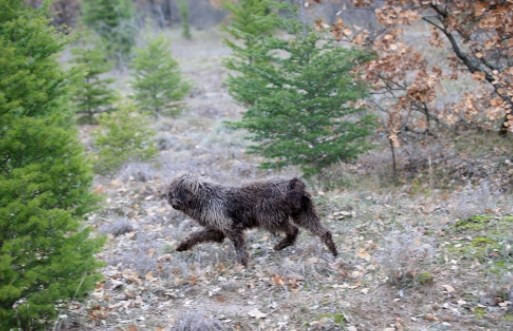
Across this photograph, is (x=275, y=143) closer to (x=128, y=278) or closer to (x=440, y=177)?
(x=440, y=177)

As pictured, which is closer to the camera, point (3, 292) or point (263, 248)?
point (3, 292)

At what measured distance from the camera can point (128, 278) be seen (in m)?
6.97

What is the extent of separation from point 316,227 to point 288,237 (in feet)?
1.82

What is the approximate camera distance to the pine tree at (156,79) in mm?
18047

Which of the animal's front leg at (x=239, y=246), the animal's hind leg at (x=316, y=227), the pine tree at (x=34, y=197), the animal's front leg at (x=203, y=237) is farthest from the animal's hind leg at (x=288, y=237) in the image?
the pine tree at (x=34, y=197)

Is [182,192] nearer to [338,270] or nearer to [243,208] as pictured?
[243,208]

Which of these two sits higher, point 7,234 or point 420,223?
point 7,234

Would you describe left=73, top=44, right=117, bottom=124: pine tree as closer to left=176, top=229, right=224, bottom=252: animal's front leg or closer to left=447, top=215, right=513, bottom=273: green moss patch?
left=176, top=229, right=224, bottom=252: animal's front leg

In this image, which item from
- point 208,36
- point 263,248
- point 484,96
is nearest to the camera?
point 263,248

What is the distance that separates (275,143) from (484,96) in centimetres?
422

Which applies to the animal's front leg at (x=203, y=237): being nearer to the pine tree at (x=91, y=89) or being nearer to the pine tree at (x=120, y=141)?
the pine tree at (x=120, y=141)

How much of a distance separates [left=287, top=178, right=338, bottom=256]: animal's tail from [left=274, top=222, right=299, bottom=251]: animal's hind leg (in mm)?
264

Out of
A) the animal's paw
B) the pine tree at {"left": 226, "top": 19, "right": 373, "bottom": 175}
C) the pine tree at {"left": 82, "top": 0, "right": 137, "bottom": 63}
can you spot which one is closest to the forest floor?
the animal's paw

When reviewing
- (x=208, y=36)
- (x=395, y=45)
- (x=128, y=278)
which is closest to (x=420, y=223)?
(x=395, y=45)
